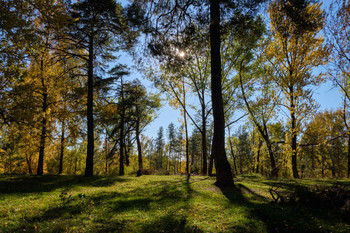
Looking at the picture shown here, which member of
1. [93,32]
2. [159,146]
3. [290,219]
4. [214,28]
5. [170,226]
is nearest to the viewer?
[290,219]

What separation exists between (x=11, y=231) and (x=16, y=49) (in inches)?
258

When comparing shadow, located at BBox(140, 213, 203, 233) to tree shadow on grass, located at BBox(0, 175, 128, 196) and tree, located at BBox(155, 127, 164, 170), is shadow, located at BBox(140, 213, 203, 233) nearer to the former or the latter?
tree shadow on grass, located at BBox(0, 175, 128, 196)

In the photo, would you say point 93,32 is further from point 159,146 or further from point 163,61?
point 159,146

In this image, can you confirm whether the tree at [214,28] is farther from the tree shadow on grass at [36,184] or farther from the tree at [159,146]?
the tree at [159,146]

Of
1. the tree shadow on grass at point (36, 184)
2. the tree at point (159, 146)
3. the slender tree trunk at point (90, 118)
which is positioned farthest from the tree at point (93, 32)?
the tree at point (159, 146)

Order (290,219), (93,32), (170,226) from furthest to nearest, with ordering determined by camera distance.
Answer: (93,32) → (170,226) → (290,219)

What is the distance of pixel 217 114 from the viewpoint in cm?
908

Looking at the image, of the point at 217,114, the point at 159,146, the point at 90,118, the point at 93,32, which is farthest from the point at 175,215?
the point at 159,146

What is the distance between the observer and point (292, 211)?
4.80m

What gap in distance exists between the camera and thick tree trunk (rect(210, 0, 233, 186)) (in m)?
8.66

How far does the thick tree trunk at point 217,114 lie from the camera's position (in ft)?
28.4

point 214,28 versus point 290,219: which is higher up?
point 214,28

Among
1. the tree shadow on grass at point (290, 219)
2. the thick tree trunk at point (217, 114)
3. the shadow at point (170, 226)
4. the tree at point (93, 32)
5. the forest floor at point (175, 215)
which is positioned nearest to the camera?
the tree shadow on grass at point (290, 219)

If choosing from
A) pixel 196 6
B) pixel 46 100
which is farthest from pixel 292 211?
pixel 46 100
